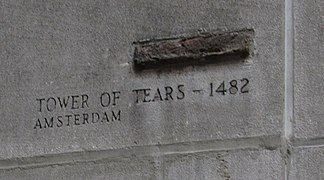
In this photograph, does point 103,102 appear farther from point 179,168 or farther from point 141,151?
point 179,168

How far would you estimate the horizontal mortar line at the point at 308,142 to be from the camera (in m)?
5.34

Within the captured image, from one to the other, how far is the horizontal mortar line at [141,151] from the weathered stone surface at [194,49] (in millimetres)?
365

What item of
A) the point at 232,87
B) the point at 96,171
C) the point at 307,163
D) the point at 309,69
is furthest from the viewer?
the point at 96,171

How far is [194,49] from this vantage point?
221 inches

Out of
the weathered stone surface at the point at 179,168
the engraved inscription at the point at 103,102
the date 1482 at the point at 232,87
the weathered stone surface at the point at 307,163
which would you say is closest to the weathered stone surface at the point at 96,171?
the weathered stone surface at the point at 179,168

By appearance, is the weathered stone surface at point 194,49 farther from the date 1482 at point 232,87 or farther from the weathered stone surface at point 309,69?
the weathered stone surface at point 309,69

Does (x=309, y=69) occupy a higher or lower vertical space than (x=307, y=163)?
higher

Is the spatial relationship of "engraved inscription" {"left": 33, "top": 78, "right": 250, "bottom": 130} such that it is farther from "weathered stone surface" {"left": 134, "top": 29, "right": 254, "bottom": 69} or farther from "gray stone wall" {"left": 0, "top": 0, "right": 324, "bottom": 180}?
"weathered stone surface" {"left": 134, "top": 29, "right": 254, "bottom": 69}

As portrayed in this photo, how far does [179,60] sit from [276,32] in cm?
45

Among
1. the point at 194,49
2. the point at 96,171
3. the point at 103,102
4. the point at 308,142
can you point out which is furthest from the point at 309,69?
the point at 96,171

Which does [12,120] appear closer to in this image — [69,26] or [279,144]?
[69,26]

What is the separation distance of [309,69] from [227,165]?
54cm

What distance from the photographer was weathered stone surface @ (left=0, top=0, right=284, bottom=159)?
552cm

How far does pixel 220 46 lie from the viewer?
5.58m
